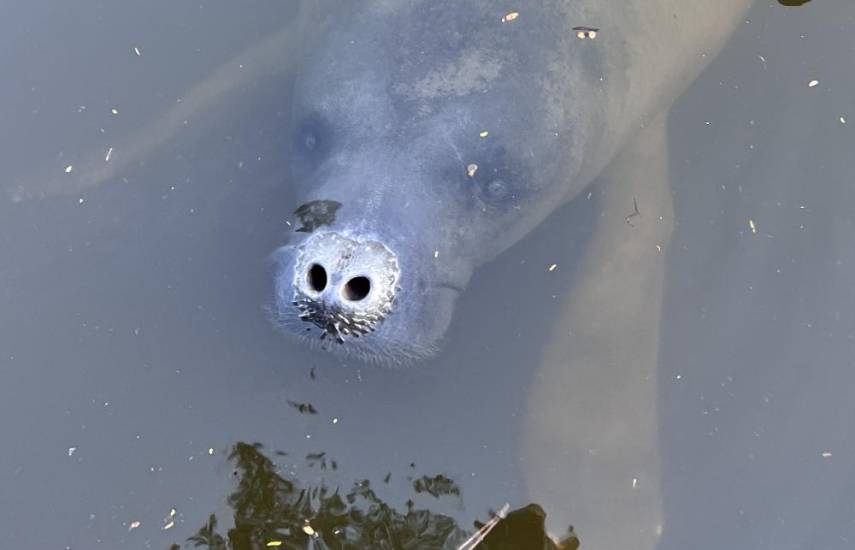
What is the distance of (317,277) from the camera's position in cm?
346

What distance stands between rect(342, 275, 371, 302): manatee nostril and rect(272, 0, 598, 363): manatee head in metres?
0.10

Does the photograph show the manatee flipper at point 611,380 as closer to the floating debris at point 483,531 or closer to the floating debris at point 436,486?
the floating debris at point 483,531

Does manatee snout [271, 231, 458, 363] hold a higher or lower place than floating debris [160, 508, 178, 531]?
higher

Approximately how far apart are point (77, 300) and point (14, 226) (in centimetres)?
60

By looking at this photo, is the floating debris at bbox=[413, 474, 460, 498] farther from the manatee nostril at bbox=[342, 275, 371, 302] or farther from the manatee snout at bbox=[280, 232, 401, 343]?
the manatee nostril at bbox=[342, 275, 371, 302]

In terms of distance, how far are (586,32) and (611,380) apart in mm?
1798

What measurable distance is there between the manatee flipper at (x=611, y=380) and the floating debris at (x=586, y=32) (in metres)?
0.85

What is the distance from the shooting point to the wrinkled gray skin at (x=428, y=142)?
3691 mm

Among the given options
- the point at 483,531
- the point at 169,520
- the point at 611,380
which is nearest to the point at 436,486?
the point at 483,531

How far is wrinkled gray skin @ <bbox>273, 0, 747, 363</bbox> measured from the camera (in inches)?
145

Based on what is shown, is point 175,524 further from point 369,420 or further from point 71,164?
point 71,164

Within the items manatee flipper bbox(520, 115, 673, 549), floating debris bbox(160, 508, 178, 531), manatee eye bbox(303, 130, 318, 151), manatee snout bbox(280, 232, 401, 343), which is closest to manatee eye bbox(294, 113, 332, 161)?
manatee eye bbox(303, 130, 318, 151)

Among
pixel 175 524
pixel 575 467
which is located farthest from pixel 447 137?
pixel 175 524

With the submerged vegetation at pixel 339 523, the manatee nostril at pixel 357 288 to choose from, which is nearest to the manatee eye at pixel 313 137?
the manatee nostril at pixel 357 288
